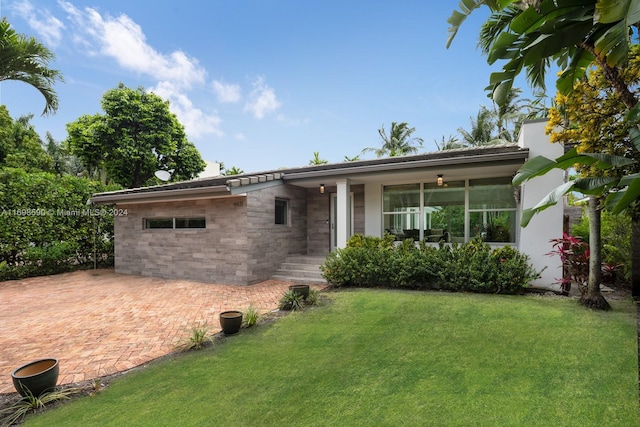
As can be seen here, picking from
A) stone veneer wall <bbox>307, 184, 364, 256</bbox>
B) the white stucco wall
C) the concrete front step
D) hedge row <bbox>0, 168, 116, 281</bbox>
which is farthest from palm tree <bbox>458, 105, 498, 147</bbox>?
hedge row <bbox>0, 168, 116, 281</bbox>

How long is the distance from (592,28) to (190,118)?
85.5ft

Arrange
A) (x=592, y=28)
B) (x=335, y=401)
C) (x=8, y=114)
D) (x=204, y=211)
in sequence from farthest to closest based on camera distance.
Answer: (x=8, y=114) < (x=204, y=211) < (x=335, y=401) < (x=592, y=28)

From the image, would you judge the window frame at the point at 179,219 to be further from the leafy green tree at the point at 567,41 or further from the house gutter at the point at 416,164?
the leafy green tree at the point at 567,41

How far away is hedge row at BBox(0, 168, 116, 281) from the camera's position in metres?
10.3

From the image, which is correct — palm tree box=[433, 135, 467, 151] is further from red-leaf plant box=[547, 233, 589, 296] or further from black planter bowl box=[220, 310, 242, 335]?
black planter bowl box=[220, 310, 242, 335]

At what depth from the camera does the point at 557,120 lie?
5859 mm

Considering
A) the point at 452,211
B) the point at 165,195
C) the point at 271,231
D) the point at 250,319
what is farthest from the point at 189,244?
the point at 452,211

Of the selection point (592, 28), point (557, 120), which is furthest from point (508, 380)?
point (557, 120)

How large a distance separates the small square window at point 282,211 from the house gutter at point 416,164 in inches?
37.2

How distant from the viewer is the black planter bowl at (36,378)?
334 centimetres

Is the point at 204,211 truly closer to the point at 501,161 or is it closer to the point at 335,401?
the point at 335,401

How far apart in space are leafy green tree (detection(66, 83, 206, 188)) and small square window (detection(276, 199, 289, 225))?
47.0ft

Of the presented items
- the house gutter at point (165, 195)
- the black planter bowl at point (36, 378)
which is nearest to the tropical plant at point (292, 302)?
the house gutter at point (165, 195)

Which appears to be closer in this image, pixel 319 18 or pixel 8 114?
pixel 319 18
